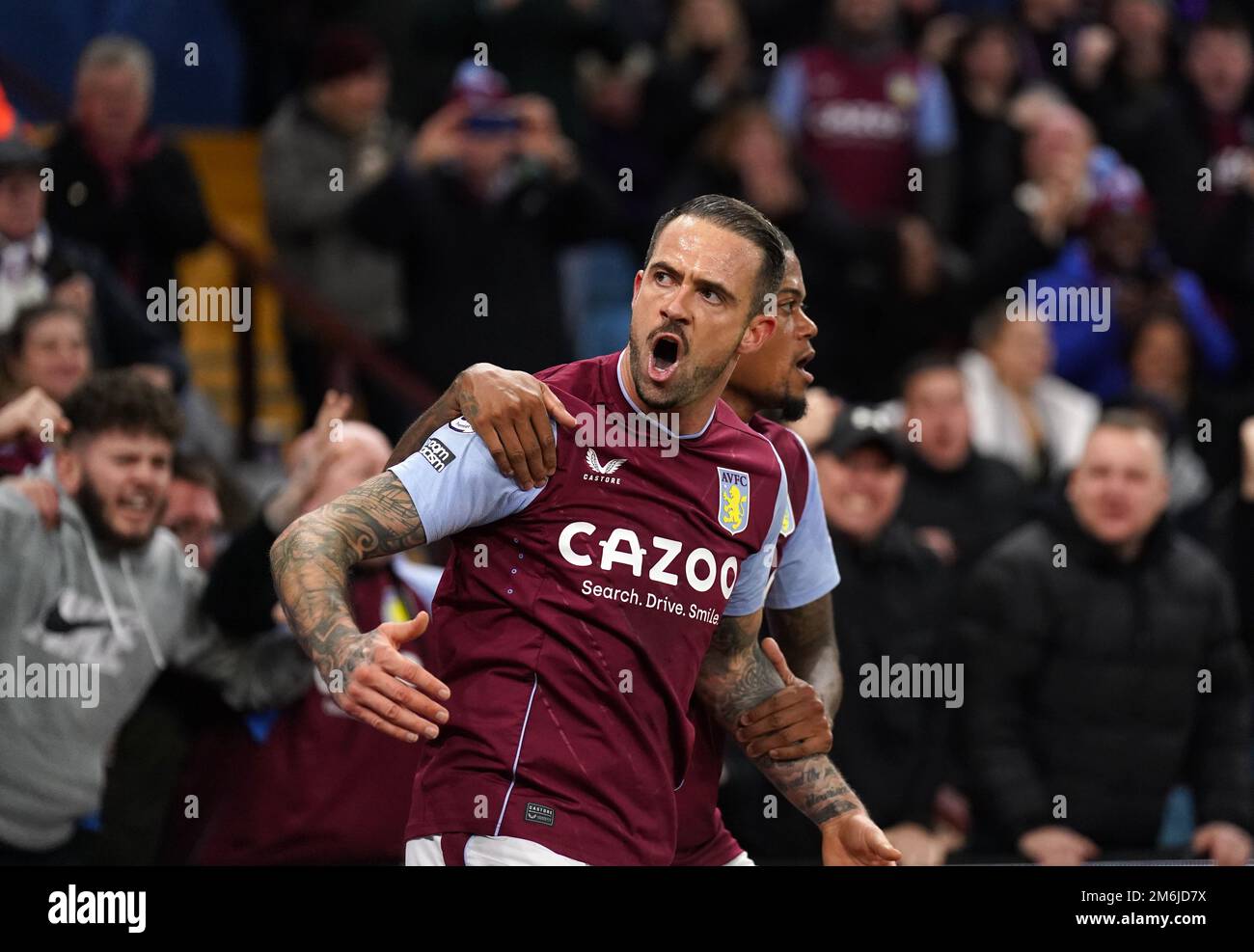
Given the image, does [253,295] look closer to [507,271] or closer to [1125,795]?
[507,271]

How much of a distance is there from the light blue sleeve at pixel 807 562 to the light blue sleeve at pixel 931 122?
542cm

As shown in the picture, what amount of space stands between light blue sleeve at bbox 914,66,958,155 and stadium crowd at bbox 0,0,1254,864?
0.08 ft

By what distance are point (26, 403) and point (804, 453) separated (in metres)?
2.31

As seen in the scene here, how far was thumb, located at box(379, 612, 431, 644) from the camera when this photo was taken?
3623mm

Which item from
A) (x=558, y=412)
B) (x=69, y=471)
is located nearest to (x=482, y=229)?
(x=69, y=471)

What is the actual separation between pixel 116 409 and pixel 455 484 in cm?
237

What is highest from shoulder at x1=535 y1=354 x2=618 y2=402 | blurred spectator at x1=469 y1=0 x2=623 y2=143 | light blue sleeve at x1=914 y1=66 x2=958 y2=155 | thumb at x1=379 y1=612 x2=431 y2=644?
blurred spectator at x1=469 y1=0 x2=623 y2=143

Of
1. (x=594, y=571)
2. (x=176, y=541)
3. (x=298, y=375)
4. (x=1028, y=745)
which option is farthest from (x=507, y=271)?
(x=594, y=571)

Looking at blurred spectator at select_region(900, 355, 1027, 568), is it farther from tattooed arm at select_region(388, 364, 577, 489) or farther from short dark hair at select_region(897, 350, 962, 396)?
tattooed arm at select_region(388, 364, 577, 489)

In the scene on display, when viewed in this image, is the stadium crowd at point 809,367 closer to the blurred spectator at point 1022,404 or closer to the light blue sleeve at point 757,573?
the blurred spectator at point 1022,404

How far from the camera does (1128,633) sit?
7.09 meters

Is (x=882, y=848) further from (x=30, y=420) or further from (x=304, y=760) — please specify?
(x=30, y=420)

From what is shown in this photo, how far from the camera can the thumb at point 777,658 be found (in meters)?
4.79

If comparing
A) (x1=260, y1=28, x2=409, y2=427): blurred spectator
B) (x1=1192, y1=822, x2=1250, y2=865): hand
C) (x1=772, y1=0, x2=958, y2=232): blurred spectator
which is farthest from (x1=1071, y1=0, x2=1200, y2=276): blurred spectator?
(x1=1192, y1=822, x2=1250, y2=865): hand
